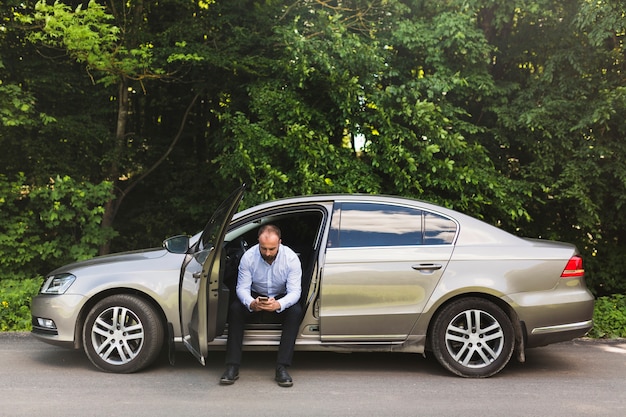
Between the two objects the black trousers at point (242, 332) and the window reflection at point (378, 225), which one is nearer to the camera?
the black trousers at point (242, 332)

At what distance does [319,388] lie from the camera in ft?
17.3

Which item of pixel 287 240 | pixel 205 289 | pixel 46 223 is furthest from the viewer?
pixel 46 223

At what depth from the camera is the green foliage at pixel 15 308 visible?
24.3 ft

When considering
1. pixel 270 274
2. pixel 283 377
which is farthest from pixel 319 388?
pixel 270 274

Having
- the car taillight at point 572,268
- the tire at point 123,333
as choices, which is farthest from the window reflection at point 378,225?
the tire at point 123,333

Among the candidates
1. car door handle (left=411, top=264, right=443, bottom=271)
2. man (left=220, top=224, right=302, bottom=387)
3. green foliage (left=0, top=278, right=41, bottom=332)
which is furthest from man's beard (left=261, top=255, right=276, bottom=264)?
green foliage (left=0, top=278, right=41, bottom=332)

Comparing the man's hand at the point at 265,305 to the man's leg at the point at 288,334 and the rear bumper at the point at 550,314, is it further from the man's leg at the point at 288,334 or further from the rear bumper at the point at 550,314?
the rear bumper at the point at 550,314

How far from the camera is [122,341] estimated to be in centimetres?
553

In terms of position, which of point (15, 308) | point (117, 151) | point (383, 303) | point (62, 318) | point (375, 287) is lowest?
point (15, 308)

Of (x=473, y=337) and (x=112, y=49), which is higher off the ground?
(x=112, y=49)

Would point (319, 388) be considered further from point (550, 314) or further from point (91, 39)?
point (91, 39)

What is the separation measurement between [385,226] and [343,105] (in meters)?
3.40

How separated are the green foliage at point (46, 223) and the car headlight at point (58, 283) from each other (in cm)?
393

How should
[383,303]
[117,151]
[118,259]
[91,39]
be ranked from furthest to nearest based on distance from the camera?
[117,151], [91,39], [118,259], [383,303]
